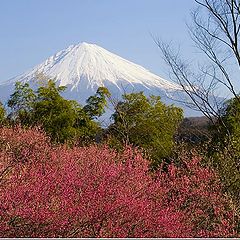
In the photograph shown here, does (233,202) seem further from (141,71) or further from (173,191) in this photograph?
(141,71)

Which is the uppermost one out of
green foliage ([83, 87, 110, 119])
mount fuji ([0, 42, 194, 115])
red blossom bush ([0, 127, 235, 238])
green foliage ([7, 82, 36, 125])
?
mount fuji ([0, 42, 194, 115])

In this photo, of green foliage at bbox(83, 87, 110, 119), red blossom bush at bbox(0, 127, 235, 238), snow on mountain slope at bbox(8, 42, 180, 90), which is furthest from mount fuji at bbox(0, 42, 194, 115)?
red blossom bush at bbox(0, 127, 235, 238)

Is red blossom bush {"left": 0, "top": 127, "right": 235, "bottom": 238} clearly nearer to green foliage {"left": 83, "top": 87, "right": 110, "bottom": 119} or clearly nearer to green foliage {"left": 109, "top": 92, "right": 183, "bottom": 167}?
green foliage {"left": 109, "top": 92, "right": 183, "bottom": 167}

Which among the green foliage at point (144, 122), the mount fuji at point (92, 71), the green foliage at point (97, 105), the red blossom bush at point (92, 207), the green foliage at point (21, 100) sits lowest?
the red blossom bush at point (92, 207)

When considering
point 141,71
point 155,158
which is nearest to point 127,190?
point 155,158

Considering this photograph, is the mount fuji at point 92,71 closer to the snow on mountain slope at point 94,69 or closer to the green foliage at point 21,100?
the snow on mountain slope at point 94,69

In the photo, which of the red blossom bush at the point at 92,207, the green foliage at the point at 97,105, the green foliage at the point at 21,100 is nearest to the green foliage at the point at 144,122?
the green foliage at the point at 97,105

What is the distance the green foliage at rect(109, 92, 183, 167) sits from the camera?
19.2 meters

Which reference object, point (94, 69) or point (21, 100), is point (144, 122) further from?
point (94, 69)

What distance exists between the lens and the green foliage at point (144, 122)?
1916cm

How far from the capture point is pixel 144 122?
21.1 metres

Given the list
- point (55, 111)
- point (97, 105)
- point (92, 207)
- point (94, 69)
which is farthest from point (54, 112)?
point (94, 69)

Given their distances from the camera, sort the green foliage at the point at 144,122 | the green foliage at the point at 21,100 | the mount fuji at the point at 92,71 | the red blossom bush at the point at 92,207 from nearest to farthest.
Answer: the red blossom bush at the point at 92,207
the green foliage at the point at 144,122
the green foliage at the point at 21,100
the mount fuji at the point at 92,71

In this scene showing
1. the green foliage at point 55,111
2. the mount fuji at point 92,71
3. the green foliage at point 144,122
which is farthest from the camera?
the mount fuji at point 92,71
